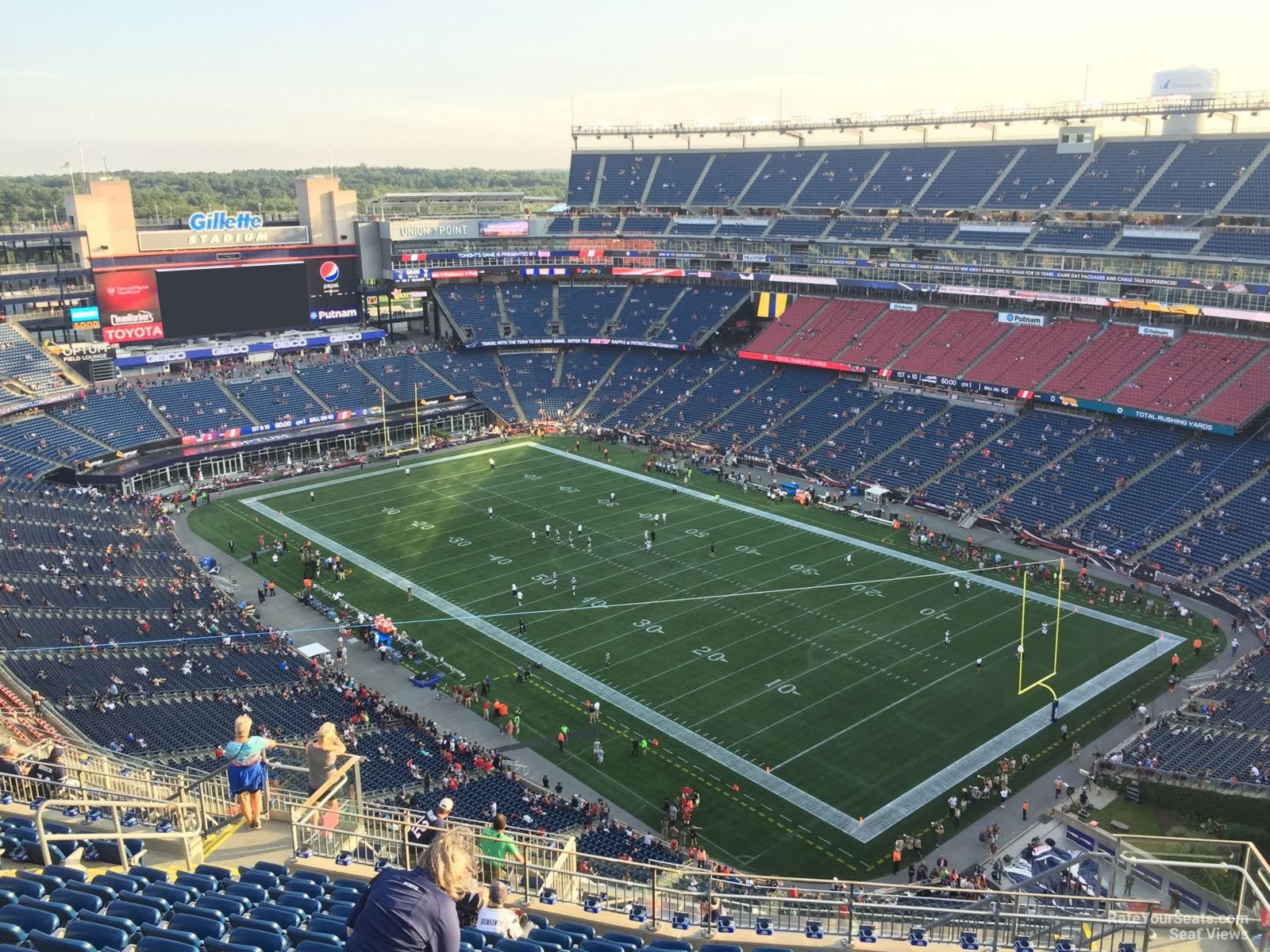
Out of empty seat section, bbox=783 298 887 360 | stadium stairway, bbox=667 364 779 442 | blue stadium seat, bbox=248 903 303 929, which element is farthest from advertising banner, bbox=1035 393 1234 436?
blue stadium seat, bbox=248 903 303 929

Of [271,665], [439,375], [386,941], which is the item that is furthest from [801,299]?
[386,941]

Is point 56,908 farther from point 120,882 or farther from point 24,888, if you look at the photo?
point 120,882

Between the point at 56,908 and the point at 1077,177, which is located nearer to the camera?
the point at 56,908

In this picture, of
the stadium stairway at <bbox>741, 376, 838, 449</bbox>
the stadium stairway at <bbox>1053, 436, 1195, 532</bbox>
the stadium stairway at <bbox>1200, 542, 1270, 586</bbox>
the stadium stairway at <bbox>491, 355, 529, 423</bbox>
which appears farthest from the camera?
the stadium stairway at <bbox>491, 355, 529, 423</bbox>

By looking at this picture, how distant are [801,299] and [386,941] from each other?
69.7 meters

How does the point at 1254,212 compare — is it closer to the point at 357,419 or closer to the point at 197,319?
the point at 357,419

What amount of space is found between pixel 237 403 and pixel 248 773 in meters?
53.4

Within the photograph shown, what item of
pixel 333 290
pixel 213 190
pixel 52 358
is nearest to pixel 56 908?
pixel 52 358

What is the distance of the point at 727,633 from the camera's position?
37438mm

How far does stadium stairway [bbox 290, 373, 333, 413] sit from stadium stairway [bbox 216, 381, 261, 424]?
390 cm

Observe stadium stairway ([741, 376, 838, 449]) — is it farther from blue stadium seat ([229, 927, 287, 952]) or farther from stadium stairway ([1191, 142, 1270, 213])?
blue stadium seat ([229, 927, 287, 952])

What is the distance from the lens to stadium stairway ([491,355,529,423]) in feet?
227

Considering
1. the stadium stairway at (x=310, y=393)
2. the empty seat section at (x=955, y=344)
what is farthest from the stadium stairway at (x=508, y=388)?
the empty seat section at (x=955, y=344)

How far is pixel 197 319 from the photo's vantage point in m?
65.7
